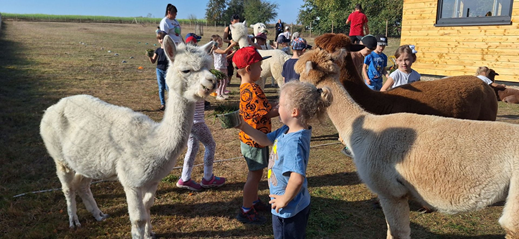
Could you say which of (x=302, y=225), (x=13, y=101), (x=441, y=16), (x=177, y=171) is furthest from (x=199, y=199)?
(x=441, y=16)

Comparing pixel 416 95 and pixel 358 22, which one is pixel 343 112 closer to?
pixel 416 95

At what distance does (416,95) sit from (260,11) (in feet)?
242

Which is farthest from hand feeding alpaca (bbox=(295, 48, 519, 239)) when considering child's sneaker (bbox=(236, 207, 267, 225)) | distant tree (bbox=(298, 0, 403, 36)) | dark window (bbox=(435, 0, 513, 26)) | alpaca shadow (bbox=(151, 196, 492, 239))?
distant tree (bbox=(298, 0, 403, 36))

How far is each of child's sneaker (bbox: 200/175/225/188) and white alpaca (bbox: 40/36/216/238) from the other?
1118mm

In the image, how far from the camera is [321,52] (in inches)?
128

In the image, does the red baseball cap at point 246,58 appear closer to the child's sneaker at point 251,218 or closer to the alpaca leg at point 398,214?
the child's sneaker at point 251,218

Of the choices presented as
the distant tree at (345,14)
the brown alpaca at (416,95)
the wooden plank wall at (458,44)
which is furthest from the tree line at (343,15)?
the brown alpaca at (416,95)

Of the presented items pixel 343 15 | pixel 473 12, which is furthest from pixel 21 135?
pixel 343 15

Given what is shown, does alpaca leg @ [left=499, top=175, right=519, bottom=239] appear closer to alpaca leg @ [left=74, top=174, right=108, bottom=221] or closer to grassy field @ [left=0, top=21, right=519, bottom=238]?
grassy field @ [left=0, top=21, right=519, bottom=238]

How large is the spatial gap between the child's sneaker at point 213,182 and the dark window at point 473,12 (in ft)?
31.7

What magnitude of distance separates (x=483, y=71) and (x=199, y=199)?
5930 millimetres

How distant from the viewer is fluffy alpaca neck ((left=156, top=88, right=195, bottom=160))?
256cm

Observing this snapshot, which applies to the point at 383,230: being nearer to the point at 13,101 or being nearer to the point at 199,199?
the point at 199,199

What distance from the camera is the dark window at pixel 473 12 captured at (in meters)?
9.16
